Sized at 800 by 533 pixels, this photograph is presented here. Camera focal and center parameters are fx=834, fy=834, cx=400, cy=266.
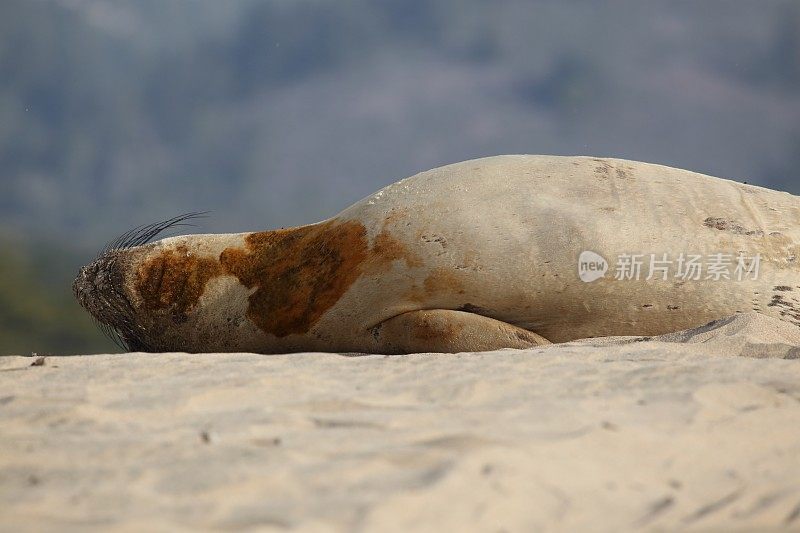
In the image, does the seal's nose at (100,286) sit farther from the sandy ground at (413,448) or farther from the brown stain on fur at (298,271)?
the sandy ground at (413,448)

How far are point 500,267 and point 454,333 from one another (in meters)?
0.53

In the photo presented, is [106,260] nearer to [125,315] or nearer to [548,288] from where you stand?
[125,315]

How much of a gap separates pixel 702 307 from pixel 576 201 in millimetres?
1060

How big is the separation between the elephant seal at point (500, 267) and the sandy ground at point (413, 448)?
189 centimetres

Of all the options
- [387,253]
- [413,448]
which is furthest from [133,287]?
[413,448]

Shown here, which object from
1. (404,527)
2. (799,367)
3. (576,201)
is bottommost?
(404,527)

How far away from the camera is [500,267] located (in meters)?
5.38

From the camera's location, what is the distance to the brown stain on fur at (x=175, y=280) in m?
6.06

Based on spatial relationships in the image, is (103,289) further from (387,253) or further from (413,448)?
(413,448)

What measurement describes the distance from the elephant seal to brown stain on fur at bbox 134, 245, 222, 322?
0.01 metres

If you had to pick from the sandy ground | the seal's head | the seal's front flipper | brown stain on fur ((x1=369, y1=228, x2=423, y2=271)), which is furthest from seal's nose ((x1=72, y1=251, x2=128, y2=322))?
the sandy ground

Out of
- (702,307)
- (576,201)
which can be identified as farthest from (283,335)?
(702,307)

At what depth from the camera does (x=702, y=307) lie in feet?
17.5

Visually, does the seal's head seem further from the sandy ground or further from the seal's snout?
the sandy ground
